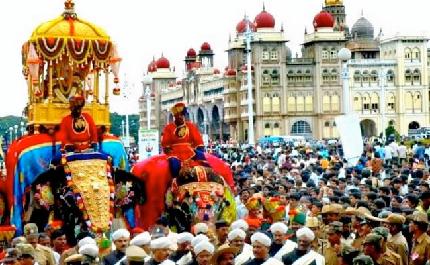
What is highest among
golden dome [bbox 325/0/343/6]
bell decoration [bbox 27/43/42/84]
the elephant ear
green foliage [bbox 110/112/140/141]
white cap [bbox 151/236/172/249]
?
golden dome [bbox 325/0/343/6]

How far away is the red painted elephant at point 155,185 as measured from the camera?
42.6ft

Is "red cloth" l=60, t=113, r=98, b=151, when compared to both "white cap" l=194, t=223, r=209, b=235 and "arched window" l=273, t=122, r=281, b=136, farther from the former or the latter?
"arched window" l=273, t=122, r=281, b=136

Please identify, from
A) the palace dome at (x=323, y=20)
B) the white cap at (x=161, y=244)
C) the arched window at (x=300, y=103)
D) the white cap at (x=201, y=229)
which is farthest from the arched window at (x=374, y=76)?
the white cap at (x=161, y=244)

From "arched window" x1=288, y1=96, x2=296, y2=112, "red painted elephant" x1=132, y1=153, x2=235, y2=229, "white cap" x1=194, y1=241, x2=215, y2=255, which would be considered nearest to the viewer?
"white cap" x1=194, y1=241, x2=215, y2=255

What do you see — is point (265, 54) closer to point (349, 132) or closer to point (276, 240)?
point (349, 132)

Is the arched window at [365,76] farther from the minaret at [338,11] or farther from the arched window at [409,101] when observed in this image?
the minaret at [338,11]

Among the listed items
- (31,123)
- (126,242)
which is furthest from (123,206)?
(126,242)

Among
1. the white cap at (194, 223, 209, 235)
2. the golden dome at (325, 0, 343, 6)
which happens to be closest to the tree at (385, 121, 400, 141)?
the golden dome at (325, 0, 343, 6)

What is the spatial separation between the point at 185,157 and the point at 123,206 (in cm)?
104

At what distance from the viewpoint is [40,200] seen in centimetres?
1222

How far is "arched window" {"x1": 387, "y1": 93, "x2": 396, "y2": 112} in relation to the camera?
89312 millimetres

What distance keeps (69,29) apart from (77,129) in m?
2.00

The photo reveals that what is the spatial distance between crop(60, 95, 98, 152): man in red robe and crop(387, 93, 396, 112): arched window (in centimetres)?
7781

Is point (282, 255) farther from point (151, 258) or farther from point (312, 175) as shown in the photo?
point (312, 175)
